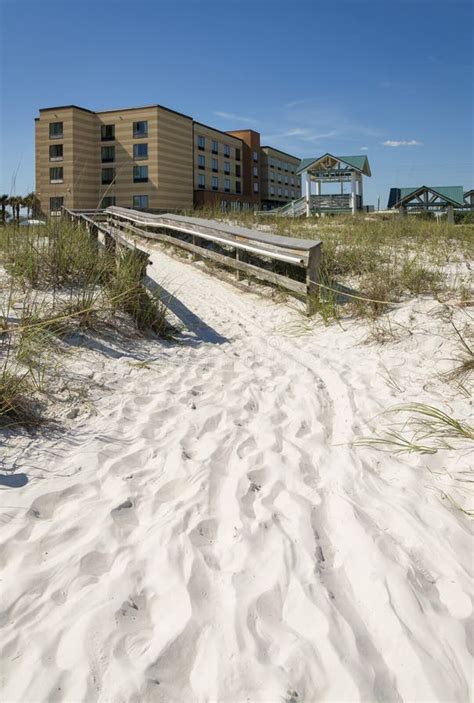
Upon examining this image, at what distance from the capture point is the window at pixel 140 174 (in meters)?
46.4

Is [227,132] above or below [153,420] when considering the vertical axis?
above

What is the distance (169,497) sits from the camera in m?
2.94

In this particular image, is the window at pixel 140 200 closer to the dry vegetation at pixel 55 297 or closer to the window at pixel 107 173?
the window at pixel 107 173

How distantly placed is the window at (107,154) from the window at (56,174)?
4.14 m

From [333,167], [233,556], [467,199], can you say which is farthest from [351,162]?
[233,556]

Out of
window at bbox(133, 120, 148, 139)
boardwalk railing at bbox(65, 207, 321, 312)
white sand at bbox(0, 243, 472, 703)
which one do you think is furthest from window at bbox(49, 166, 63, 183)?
white sand at bbox(0, 243, 472, 703)

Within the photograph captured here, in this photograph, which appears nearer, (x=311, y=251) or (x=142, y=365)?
(x=142, y=365)

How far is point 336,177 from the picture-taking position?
99.8ft

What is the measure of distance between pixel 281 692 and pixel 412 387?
10.5ft

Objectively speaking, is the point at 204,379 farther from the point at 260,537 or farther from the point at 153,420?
the point at 260,537

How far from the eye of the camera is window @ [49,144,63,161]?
1847 inches

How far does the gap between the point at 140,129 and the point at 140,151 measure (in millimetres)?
1904

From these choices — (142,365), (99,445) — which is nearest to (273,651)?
(99,445)

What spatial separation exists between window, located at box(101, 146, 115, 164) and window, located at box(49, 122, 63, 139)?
154 inches
